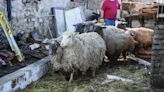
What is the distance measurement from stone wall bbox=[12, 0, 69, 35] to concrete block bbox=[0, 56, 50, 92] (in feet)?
7.59

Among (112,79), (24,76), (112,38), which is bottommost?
(112,79)

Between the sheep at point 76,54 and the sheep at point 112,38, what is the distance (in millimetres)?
969

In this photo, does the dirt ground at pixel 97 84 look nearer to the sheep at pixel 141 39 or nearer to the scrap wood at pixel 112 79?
the scrap wood at pixel 112 79

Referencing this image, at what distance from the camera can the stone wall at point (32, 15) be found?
10644 millimetres

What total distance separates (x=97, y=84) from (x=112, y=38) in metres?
2.32

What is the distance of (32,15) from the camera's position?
11.9m

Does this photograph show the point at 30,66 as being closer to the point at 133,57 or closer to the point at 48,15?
the point at 133,57

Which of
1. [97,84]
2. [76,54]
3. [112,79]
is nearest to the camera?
[97,84]

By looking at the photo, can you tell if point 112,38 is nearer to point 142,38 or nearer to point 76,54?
point 142,38

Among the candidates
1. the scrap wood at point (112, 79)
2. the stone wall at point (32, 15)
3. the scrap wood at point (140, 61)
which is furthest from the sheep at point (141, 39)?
the stone wall at point (32, 15)

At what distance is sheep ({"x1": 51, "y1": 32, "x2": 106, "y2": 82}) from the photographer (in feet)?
26.0

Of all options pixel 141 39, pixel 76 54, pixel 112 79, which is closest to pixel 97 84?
pixel 112 79

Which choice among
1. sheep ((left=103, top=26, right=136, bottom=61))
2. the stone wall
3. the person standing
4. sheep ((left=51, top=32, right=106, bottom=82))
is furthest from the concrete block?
the person standing

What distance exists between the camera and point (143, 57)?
36.0 ft
